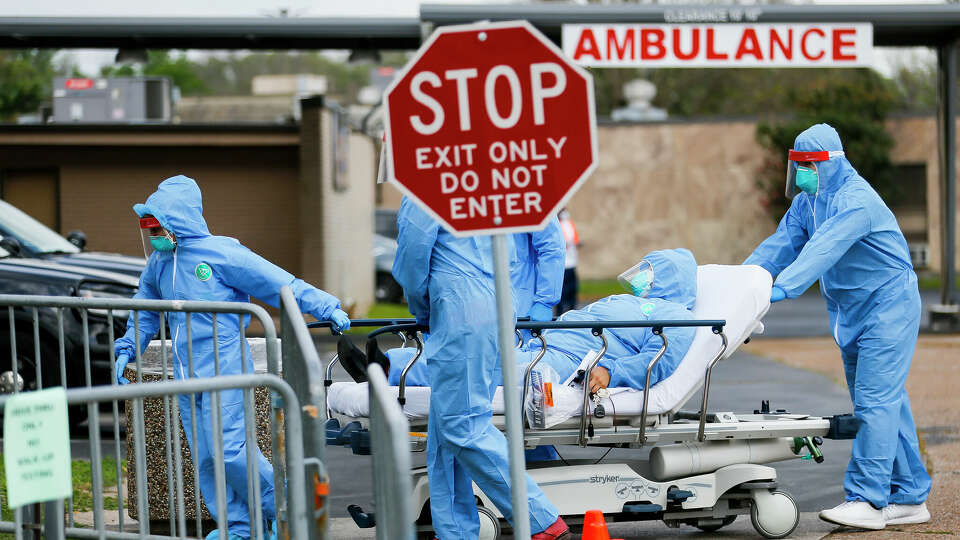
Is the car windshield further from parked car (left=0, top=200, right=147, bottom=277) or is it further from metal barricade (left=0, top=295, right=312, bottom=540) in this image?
metal barricade (left=0, top=295, right=312, bottom=540)

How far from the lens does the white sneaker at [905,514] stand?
6.71m

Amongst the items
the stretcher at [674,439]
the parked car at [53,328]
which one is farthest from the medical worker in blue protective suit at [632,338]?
the parked car at [53,328]

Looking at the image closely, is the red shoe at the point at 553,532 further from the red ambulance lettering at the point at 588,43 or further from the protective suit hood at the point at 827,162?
the red ambulance lettering at the point at 588,43

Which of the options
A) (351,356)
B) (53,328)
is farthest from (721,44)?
(351,356)

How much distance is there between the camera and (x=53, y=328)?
933 centimetres

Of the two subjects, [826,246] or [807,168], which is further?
[807,168]

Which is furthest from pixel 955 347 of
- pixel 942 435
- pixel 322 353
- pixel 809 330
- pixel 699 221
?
pixel 699 221

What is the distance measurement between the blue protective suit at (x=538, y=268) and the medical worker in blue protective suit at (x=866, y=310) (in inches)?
52.4

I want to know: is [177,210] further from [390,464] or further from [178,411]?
[390,464]

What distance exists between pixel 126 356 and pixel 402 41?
1123cm

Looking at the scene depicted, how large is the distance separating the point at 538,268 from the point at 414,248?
2.02 metres

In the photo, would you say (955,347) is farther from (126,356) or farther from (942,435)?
(126,356)

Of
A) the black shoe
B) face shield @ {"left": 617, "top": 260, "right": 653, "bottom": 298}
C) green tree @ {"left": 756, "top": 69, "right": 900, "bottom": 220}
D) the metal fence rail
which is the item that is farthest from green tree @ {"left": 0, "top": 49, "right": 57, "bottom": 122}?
the metal fence rail

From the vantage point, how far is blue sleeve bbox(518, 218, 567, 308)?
7320mm
